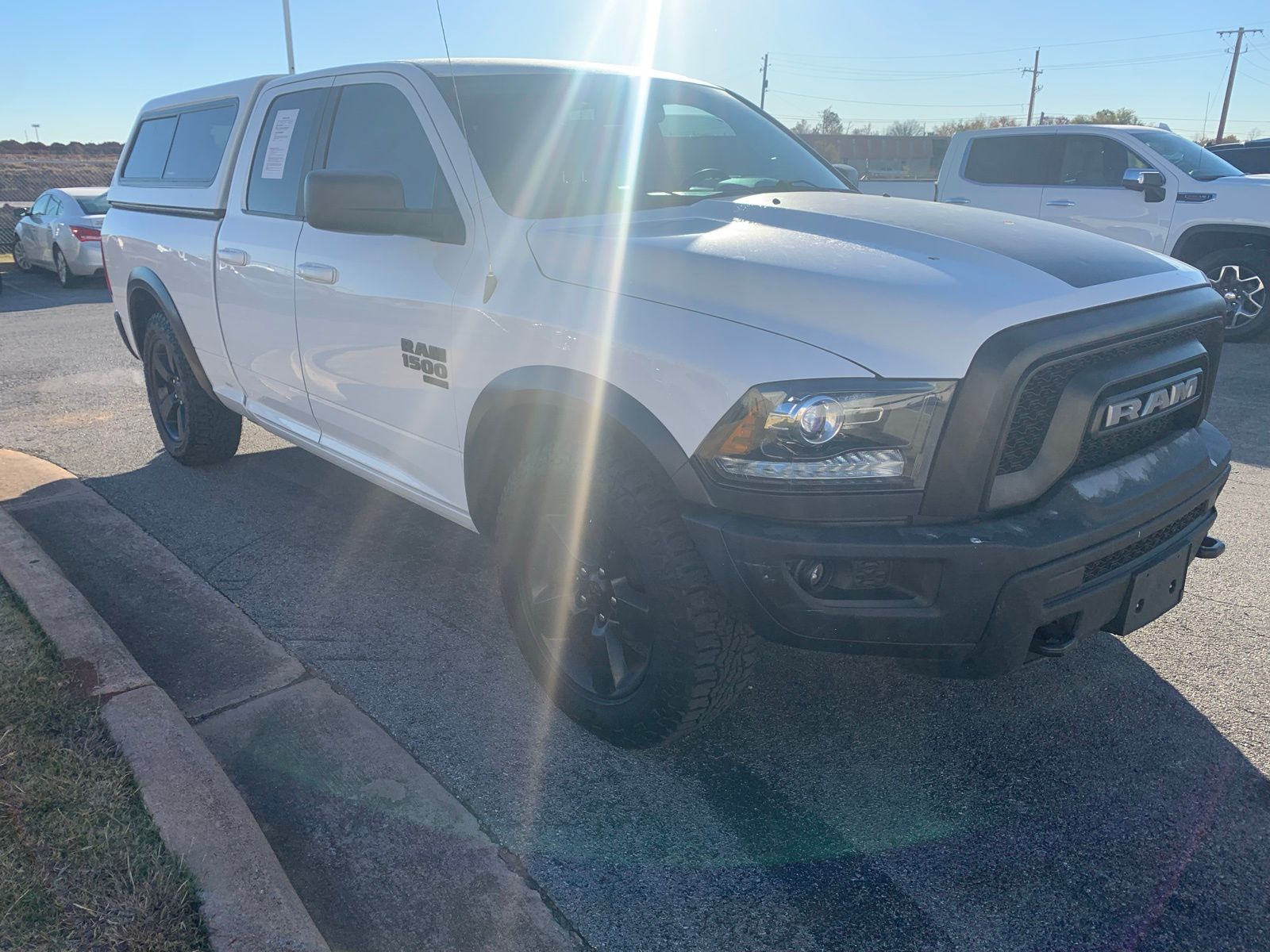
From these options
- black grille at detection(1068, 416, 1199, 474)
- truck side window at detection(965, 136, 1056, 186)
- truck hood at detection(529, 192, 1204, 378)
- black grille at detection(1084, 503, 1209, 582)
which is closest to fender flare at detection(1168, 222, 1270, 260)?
truck side window at detection(965, 136, 1056, 186)

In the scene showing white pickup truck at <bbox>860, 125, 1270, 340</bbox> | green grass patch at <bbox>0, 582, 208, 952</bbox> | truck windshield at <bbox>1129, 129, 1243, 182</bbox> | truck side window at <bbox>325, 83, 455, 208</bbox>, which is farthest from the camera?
truck windshield at <bbox>1129, 129, 1243, 182</bbox>

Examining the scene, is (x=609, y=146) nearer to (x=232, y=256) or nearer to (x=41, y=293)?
(x=232, y=256)

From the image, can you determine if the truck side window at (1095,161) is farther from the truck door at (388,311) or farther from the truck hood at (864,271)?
the truck door at (388,311)

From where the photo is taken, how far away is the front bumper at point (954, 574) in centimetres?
218

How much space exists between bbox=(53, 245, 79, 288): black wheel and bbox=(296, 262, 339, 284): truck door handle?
13.0m

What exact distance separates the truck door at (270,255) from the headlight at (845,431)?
8.12 feet

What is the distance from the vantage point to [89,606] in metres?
3.52

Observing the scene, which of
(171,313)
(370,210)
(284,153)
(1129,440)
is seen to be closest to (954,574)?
(1129,440)

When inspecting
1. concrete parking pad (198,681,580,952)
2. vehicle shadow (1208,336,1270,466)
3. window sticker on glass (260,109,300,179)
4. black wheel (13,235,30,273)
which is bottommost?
black wheel (13,235,30,273)

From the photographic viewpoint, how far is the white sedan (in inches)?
562

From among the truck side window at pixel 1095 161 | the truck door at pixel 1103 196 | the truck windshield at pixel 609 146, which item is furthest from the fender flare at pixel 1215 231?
the truck windshield at pixel 609 146

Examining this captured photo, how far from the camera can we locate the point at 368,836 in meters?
2.53

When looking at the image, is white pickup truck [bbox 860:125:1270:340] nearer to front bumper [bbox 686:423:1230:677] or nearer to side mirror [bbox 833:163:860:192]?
side mirror [bbox 833:163:860:192]

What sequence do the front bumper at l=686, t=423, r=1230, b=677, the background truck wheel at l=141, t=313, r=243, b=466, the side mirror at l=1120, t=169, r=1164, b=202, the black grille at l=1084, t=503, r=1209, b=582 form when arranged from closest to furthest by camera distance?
the front bumper at l=686, t=423, r=1230, b=677
the black grille at l=1084, t=503, r=1209, b=582
the background truck wheel at l=141, t=313, r=243, b=466
the side mirror at l=1120, t=169, r=1164, b=202
